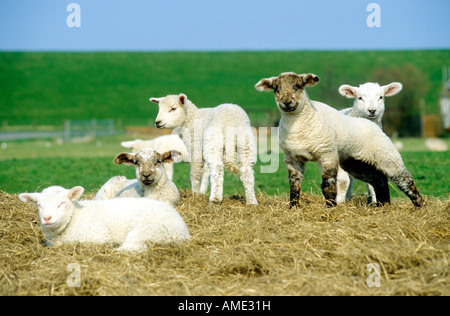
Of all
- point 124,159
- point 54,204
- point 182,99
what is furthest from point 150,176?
point 182,99

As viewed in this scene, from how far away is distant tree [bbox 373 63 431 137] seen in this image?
5134 centimetres

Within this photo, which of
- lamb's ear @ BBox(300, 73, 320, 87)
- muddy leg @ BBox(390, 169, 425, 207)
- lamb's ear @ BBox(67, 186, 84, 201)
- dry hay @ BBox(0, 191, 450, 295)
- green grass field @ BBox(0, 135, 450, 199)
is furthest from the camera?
green grass field @ BBox(0, 135, 450, 199)

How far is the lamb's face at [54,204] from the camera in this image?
22.8ft

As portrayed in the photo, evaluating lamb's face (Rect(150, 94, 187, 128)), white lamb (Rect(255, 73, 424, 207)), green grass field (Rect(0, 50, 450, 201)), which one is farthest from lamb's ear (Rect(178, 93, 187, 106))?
green grass field (Rect(0, 50, 450, 201))

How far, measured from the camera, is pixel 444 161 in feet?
62.2

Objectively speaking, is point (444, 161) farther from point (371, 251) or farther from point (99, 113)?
point (99, 113)

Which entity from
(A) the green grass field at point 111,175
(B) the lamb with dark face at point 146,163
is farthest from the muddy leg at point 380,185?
(B) the lamb with dark face at point 146,163

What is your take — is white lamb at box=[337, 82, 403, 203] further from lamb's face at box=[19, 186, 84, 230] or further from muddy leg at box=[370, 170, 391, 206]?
lamb's face at box=[19, 186, 84, 230]

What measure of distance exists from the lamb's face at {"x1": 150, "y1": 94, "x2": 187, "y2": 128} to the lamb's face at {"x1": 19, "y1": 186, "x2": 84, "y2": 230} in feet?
14.4

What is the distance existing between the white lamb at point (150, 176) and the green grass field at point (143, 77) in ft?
190

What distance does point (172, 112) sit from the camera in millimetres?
11547

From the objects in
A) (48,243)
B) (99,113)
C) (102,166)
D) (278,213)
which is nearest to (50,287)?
(48,243)

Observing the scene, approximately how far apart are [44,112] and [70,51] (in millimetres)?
27769
